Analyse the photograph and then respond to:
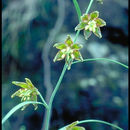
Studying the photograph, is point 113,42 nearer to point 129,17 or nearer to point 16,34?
point 129,17

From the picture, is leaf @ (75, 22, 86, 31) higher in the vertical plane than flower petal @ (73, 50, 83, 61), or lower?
higher

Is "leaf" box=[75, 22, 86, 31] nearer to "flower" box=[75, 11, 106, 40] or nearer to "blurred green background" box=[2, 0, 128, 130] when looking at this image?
"flower" box=[75, 11, 106, 40]

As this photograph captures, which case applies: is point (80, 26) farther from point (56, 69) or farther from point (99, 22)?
point (56, 69)

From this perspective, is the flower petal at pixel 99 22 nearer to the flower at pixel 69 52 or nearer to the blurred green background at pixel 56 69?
the flower at pixel 69 52

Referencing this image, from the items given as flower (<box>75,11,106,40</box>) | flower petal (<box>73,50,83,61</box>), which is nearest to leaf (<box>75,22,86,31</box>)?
flower (<box>75,11,106,40</box>)

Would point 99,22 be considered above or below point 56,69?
above

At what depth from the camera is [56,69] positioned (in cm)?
350

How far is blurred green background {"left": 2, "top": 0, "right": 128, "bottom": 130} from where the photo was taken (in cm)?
337

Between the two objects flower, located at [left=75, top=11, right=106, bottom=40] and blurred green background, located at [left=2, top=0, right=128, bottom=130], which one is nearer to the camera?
flower, located at [left=75, top=11, right=106, bottom=40]

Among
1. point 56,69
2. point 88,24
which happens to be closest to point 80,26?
point 88,24

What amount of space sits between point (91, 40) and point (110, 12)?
1.32 feet

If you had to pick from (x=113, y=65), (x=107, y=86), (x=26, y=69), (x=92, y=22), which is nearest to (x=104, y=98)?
(x=107, y=86)

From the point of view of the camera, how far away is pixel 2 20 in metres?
3.36

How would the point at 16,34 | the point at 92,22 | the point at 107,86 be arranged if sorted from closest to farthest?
the point at 92,22, the point at 16,34, the point at 107,86
